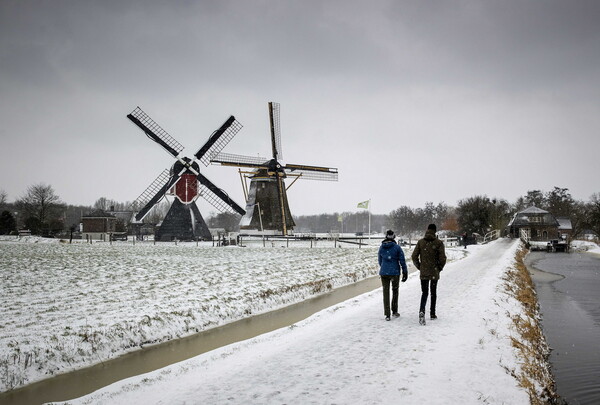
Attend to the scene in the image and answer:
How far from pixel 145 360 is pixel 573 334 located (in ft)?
36.4

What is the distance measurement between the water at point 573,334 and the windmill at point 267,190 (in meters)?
28.3

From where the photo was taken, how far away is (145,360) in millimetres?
8023

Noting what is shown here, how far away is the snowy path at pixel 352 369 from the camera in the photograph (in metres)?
5.18

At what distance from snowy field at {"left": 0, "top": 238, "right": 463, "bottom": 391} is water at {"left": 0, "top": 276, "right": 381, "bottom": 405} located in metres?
0.30

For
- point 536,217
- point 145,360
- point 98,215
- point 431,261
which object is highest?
point 98,215

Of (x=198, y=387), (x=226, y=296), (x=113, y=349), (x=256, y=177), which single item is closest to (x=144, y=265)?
(x=226, y=296)

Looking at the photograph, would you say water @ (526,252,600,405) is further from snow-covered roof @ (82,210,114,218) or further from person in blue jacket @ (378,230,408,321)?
snow-covered roof @ (82,210,114,218)

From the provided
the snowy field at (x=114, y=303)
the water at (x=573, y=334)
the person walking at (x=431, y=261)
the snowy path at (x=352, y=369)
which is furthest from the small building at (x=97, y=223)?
the person walking at (x=431, y=261)

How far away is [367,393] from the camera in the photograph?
513cm

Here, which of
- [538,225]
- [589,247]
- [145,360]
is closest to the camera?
[145,360]

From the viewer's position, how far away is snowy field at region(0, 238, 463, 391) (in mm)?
7664

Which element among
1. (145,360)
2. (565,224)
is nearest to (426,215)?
(565,224)

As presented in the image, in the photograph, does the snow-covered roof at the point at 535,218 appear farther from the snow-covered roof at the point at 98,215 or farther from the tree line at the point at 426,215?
the snow-covered roof at the point at 98,215

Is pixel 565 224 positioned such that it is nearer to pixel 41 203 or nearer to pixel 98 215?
pixel 98 215
